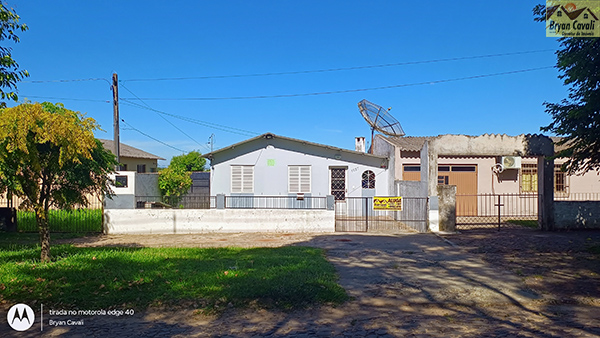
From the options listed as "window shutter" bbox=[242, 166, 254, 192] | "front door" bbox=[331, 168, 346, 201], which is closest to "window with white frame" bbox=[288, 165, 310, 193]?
"front door" bbox=[331, 168, 346, 201]

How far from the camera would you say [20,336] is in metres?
5.09

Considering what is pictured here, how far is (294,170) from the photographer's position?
1970 centimetres

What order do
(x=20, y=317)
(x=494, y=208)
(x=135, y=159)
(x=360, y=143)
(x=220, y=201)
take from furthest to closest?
(x=135, y=159) → (x=360, y=143) → (x=494, y=208) → (x=220, y=201) → (x=20, y=317)

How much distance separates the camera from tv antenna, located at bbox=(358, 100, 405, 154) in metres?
22.5

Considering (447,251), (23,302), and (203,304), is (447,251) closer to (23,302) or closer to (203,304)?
(203,304)

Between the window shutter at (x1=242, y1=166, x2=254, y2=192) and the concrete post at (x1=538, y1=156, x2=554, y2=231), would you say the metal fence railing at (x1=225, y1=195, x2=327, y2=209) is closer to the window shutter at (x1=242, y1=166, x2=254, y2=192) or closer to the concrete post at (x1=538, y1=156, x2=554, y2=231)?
the window shutter at (x1=242, y1=166, x2=254, y2=192)

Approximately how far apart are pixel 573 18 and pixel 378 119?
Answer: 44.3 ft

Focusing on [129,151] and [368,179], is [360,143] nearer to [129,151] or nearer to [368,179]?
[368,179]

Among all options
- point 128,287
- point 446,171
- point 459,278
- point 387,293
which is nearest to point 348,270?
point 387,293

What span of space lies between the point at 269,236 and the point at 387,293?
25.0 ft

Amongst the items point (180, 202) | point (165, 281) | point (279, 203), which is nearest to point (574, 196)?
point (279, 203)

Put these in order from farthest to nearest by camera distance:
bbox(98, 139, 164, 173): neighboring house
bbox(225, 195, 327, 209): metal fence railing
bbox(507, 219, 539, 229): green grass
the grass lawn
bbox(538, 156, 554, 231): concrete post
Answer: bbox(98, 139, 164, 173): neighboring house → bbox(225, 195, 327, 209): metal fence railing → bbox(507, 219, 539, 229): green grass → bbox(538, 156, 554, 231): concrete post → the grass lawn

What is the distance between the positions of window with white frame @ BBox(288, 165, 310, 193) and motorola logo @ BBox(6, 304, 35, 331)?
1437 centimetres

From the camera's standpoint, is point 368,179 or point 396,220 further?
point 368,179
